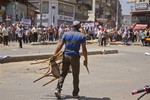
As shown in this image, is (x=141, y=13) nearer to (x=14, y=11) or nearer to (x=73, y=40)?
(x=14, y=11)

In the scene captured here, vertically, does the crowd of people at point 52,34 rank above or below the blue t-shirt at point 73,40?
below

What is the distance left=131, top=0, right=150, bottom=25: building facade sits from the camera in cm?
7331

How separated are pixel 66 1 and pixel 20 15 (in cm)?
2910

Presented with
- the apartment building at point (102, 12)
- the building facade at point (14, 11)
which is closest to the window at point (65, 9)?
the apartment building at point (102, 12)

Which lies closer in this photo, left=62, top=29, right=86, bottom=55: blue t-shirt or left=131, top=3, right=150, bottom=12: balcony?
left=62, top=29, right=86, bottom=55: blue t-shirt

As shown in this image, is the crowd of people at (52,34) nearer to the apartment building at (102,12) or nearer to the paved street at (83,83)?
the paved street at (83,83)

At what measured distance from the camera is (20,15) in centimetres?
5756

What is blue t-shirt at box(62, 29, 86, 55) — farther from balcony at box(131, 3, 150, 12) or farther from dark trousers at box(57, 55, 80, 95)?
balcony at box(131, 3, 150, 12)

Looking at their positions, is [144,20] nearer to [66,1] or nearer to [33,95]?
[66,1]

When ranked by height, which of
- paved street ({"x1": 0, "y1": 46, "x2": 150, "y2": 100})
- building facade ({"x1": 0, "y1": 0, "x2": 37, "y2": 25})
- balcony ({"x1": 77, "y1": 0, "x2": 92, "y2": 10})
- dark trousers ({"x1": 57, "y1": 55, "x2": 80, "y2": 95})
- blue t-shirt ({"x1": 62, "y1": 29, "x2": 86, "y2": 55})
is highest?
balcony ({"x1": 77, "y1": 0, "x2": 92, "y2": 10})

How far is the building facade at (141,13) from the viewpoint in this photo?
73.3m

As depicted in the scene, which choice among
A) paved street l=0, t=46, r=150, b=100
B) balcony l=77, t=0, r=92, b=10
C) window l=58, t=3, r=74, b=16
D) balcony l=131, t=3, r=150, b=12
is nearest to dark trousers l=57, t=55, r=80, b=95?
paved street l=0, t=46, r=150, b=100

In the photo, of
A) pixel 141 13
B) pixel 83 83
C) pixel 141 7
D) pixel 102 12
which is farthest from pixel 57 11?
pixel 83 83

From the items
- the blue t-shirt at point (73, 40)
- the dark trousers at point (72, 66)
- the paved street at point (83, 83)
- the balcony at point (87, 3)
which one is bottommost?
the paved street at point (83, 83)
